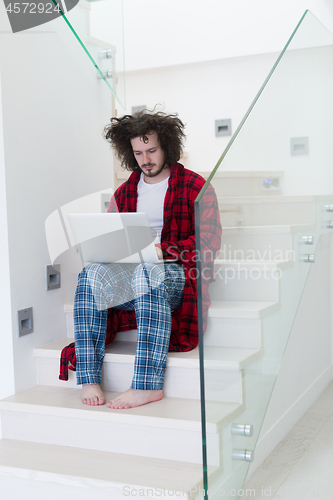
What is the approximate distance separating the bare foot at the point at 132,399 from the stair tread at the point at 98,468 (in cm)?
16

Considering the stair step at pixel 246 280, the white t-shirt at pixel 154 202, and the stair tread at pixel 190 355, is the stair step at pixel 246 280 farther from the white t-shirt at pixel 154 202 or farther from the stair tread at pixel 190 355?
the white t-shirt at pixel 154 202

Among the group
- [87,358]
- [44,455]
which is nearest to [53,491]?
[44,455]

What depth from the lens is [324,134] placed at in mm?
2311

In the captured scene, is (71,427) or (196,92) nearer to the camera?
(71,427)

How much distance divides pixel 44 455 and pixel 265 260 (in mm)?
977

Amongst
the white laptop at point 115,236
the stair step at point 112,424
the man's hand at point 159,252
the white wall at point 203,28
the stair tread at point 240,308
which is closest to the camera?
the stair tread at point 240,308

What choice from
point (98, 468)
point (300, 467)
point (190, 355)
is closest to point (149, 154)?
point (190, 355)

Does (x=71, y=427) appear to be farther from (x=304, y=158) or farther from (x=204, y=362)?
(x=304, y=158)

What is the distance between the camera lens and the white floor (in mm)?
1974

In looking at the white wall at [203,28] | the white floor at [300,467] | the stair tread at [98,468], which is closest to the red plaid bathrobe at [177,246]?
the stair tread at [98,468]

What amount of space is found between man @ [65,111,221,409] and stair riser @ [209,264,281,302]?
96mm

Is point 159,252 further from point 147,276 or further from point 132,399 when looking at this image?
point 132,399

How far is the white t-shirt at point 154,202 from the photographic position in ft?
7.03

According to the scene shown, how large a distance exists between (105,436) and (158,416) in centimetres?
23
